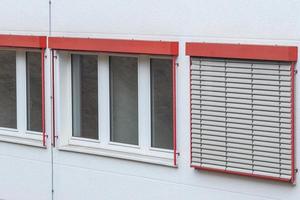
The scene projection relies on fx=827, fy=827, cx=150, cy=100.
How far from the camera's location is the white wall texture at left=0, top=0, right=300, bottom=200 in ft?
27.3

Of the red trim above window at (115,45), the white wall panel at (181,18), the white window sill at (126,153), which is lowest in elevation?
the white window sill at (126,153)

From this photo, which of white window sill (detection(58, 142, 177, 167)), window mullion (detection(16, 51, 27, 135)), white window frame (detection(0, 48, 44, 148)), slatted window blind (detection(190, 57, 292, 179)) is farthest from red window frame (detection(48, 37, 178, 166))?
window mullion (detection(16, 51, 27, 135))

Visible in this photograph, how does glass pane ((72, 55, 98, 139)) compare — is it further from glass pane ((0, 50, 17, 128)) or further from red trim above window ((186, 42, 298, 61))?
red trim above window ((186, 42, 298, 61))

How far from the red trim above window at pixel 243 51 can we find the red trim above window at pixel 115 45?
13.7 inches

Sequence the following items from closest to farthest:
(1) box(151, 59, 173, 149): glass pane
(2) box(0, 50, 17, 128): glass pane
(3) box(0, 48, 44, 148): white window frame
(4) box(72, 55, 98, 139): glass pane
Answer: (1) box(151, 59, 173, 149): glass pane
(4) box(72, 55, 98, 139): glass pane
(3) box(0, 48, 44, 148): white window frame
(2) box(0, 50, 17, 128): glass pane

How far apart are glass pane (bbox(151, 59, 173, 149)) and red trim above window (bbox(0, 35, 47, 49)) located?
66.9 inches

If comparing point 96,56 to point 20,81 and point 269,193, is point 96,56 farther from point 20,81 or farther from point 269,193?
point 269,193

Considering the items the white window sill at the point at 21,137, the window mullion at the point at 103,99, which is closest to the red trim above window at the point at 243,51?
the window mullion at the point at 103,99

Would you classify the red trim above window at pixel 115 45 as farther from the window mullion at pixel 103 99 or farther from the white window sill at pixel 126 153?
the white window sill at pixel 126 153

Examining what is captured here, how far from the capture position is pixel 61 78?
34.6 feet

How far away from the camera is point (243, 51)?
8344 millimetres

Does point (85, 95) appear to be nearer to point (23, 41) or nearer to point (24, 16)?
point (23, 41)

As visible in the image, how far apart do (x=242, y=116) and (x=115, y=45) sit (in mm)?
1987

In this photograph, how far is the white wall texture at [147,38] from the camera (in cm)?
832
